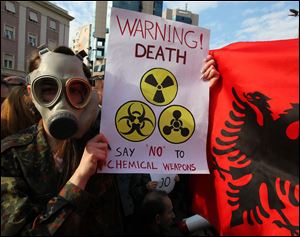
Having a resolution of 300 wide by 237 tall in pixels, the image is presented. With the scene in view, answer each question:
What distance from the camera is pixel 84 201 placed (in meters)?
1.42

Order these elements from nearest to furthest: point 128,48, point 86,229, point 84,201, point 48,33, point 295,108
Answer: point 84,201 < point 86,229 < point 295,108 < point 128,48 < point 48,33

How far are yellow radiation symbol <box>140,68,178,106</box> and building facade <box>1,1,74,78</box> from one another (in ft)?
114

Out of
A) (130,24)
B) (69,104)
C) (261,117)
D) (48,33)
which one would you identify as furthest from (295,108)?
(48,33)

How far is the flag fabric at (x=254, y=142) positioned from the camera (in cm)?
164

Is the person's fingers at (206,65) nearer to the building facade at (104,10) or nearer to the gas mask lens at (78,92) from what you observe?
the gas mask lens at (78,92)

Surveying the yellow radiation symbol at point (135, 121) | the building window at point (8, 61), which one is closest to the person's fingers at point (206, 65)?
the yellow radiation symbol at point (135, 121)

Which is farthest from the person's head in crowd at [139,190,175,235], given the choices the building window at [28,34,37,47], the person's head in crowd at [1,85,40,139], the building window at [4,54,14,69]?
the building window at [28,34,37,47]

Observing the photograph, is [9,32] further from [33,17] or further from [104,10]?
[104,10]

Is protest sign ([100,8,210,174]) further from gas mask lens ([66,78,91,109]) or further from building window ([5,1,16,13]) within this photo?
building window ([5,1,16,13])

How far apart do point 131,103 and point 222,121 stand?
477 mm

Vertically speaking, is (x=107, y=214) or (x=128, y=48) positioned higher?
(x=128, y=48)

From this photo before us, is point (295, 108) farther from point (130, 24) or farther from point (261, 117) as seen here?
point (130, 24)

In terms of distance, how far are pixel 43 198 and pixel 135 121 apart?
541 mm

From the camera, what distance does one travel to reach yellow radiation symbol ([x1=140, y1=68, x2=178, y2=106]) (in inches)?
69.5
